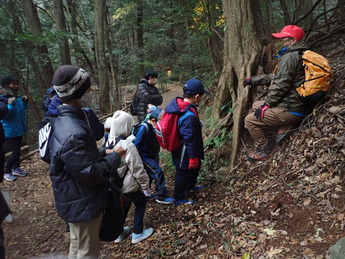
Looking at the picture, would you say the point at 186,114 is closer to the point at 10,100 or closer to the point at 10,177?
the point at 10,100

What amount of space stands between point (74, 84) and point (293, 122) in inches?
141

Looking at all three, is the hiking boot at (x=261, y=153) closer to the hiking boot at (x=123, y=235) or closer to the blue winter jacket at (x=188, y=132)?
the blue winter jacket at (x=188, y=132)

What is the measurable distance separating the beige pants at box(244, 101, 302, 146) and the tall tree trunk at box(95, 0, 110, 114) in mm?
10239

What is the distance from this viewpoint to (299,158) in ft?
12.6

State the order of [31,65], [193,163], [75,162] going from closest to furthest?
[75,162]
[193,163]
[31,65]

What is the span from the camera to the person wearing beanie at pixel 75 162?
2199mm

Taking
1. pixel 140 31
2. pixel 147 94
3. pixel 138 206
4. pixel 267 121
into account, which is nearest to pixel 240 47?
pixel 267 121

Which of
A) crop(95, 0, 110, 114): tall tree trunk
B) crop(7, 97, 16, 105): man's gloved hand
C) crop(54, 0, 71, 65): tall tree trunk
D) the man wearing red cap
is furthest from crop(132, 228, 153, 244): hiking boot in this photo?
crop(54, 0, 71, 65): tall tree trunk

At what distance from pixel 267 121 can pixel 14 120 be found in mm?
5873

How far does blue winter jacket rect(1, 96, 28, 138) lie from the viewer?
20.0 feet

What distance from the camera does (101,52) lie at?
1275 cm

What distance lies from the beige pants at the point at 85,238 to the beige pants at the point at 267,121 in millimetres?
3085

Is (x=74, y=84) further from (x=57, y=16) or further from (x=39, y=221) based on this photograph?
(x=57, y=16)

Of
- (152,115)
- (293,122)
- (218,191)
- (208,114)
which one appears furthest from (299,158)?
(208,114)
